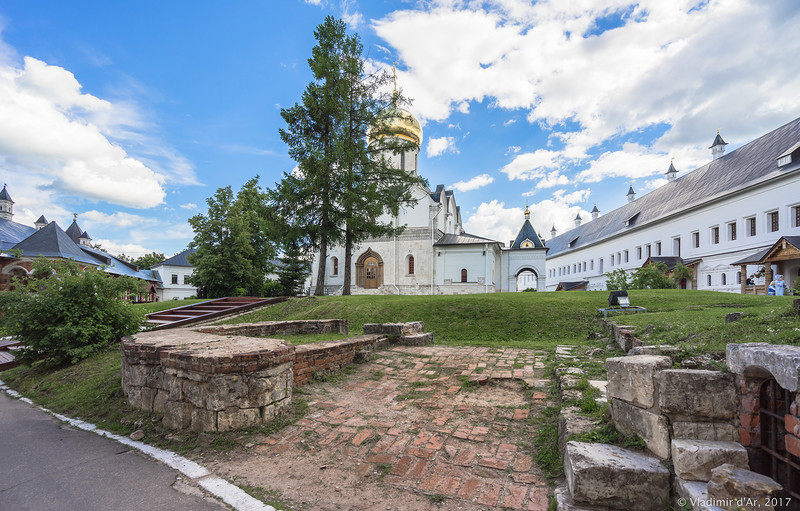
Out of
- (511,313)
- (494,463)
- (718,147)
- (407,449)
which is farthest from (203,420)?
(718,147)

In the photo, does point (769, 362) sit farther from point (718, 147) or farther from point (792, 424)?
point (718, 147)

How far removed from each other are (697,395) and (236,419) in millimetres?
4131

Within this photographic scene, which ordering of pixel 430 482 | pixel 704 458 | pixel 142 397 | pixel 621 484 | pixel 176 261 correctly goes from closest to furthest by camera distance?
pixel 704 458 < pixel 621 484 < pixel 430 482 < pixel 142 397 < pixel 176 261

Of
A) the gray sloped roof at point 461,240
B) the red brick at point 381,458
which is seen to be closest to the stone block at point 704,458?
the red brick at point 381,458

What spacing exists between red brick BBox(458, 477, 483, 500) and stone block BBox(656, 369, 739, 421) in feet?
4.89

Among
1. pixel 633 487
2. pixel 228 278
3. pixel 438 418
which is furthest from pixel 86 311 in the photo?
pixel 228 278

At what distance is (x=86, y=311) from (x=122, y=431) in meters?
5.22

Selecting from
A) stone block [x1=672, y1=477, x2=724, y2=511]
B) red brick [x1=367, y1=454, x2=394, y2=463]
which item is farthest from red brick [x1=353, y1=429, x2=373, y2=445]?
stone block [x1=672, y1=477, x2=724, y2=511]

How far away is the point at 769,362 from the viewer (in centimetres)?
221

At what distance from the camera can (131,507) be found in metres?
2.87

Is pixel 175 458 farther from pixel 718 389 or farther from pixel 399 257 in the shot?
pixel 399 257

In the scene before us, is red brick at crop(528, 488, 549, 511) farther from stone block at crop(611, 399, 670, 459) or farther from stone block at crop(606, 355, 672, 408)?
stone block at crop(606, 355, 672, 408)

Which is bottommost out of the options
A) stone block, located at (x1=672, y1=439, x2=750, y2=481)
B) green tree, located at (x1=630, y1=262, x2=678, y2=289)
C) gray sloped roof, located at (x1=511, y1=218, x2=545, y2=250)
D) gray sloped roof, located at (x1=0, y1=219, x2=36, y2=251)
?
stone block, located at (x1=672, y1=439, x2=750, y2=481)

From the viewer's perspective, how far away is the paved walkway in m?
2.93
